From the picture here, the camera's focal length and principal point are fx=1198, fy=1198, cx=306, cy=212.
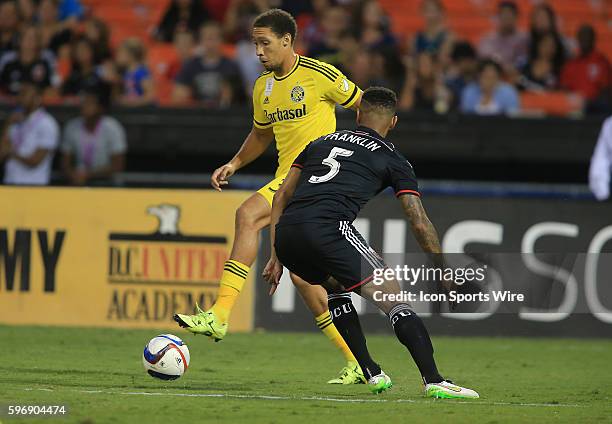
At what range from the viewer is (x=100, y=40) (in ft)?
51.9

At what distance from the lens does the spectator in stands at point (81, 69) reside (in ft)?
50.4

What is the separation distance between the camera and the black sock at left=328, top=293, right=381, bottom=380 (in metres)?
8.05

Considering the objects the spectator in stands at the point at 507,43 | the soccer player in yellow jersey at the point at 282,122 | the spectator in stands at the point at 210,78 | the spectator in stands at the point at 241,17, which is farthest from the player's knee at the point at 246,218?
the spectator in stands at the point at 507,43

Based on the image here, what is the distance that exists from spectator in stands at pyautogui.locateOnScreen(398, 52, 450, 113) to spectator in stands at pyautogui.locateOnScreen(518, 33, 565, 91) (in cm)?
123

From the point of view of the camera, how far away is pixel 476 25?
18.0m

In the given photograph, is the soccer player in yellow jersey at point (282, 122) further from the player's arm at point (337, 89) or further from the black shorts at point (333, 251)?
the black shorts at point (333, 251)

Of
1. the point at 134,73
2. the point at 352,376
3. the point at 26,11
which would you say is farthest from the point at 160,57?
the point at 352,376

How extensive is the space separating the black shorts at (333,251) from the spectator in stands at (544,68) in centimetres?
856

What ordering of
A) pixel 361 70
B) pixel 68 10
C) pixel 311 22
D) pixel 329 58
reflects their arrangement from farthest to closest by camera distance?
pixel 68 10 → pixel 311 22 → pixel 329 58 → pixel 361 70

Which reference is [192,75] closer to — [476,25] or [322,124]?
[476,25]

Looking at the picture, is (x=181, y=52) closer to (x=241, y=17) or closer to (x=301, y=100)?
(x=241, y=17)

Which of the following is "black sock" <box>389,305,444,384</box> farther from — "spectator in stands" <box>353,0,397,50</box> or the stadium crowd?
"spectator in stands" <box>353,0,397,50</box>

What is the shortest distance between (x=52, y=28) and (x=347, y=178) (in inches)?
406

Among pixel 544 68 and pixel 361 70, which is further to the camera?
pixel 544 68
